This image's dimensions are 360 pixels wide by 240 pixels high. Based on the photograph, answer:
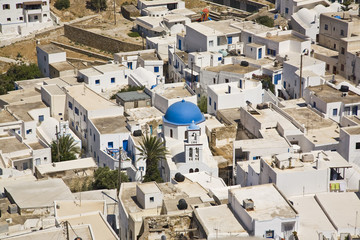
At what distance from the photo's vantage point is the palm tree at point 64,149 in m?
57.8

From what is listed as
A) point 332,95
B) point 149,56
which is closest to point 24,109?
point 149,56

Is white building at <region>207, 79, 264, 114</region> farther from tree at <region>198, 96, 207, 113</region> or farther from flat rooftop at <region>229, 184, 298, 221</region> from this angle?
flat rooftop at <region>229, 184, 298, 221</region>

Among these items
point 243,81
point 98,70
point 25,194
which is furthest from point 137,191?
point 98,70

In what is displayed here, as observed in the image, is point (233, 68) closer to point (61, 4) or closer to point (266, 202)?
point (266, 202)

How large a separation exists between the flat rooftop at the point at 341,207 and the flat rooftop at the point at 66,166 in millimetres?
18111

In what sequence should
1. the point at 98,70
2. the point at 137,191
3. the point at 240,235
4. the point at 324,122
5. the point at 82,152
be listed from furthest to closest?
the point at 98,70 → the point at 82,152 → the point at 324,122 → the point at 137,191 → the point at 240,235

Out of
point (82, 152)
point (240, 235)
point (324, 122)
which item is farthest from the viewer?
point (82, 152)

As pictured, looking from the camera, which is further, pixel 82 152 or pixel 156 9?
pixel 156 9

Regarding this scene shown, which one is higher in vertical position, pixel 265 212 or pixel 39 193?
pixel 265 212

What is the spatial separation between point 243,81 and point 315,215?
2147cm

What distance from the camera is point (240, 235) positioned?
3925 cm

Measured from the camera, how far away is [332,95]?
58312mm

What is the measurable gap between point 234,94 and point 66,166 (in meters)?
14.0

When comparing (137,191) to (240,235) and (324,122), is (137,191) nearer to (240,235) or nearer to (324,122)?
(240,235)
